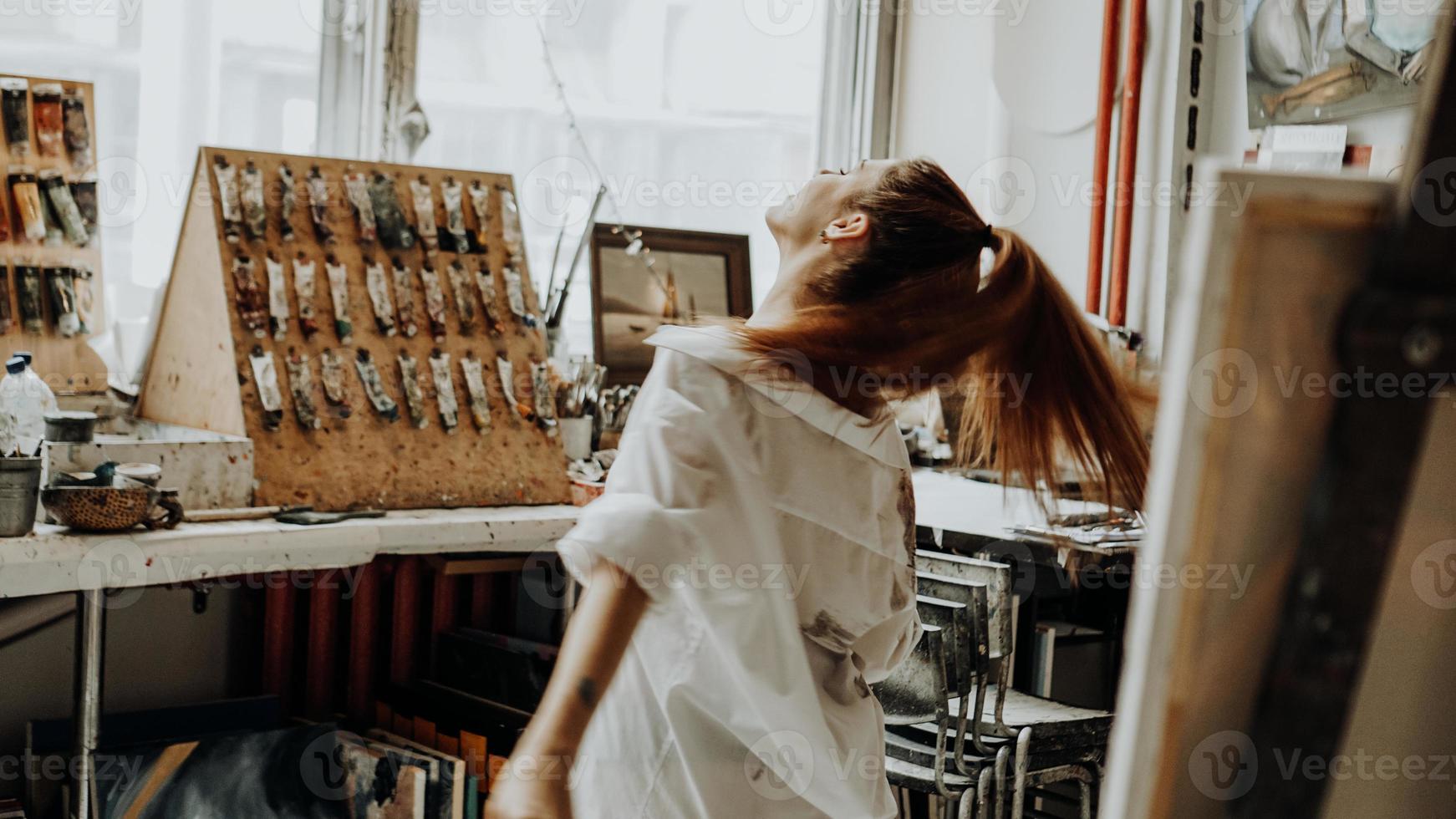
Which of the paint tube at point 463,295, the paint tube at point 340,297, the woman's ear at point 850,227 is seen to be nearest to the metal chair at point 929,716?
the woman's ear at point 850,227

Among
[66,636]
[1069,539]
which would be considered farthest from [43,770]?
[1069,539]

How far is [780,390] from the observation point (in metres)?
1.12

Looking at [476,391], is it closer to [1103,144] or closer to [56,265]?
[56,265]

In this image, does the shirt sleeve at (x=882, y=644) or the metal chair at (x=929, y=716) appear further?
the metal chair at (x=929, y=716)

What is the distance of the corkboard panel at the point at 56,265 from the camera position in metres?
2.22

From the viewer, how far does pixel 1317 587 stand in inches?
15.6

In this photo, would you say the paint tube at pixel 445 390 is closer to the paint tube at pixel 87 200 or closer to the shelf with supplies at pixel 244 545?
the shelf with supplies at pixel 244 545

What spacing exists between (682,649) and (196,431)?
53.1 inches

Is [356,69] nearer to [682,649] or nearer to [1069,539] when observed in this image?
[1069,539]

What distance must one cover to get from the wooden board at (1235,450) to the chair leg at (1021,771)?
1.66 metres

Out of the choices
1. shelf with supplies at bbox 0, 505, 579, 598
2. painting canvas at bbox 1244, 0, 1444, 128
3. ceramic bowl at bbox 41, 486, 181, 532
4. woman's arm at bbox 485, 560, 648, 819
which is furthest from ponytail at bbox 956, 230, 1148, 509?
painting canvas at bbox 1244, 0, 1444, 128

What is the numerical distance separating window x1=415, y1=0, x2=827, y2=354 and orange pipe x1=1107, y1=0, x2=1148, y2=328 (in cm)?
95

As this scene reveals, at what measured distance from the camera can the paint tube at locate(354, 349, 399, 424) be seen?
223cm

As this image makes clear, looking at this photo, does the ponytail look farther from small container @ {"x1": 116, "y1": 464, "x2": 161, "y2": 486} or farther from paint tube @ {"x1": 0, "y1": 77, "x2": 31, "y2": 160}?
paint tube @ {"x1": 0, "y1": 77, "x2": 31, "y2": 160}
